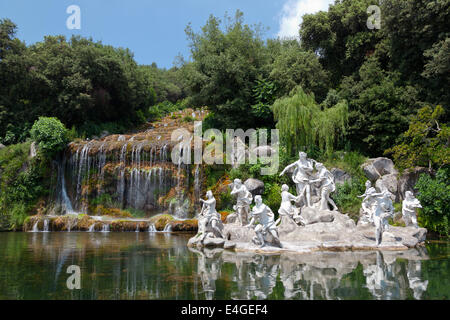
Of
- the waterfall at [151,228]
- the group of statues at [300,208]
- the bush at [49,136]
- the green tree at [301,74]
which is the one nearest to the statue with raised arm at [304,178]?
the group of statues at [300,208]

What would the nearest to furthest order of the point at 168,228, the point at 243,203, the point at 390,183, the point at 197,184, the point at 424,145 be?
the point at 243,203
the point at 424,145
the point at 390,183
the point at 168,228
the point at 197,184

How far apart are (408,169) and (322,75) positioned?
9.49 m

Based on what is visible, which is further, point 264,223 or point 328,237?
point 328,237

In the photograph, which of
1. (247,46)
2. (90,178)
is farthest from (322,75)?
(90,178)

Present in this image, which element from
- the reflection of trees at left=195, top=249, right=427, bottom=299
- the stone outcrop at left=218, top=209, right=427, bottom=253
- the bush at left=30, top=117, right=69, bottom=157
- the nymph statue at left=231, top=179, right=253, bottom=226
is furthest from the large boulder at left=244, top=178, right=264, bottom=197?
the bush at left=30, top=117, right=69, bottom=157

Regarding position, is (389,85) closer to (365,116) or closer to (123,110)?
(365,116)

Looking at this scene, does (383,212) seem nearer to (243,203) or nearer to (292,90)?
(243,203)

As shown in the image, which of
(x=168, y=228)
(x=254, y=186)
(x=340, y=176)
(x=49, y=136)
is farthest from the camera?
(x=49, y=136)

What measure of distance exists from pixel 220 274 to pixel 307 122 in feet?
47.3

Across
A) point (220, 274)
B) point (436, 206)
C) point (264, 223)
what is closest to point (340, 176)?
point (436, 206)

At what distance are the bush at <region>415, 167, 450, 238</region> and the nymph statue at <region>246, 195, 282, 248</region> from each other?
834 centimetres

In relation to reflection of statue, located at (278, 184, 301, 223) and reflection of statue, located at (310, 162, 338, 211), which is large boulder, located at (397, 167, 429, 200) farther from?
reflection of statue, located at (278, 184, 301, 223)

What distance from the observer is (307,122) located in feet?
68.5

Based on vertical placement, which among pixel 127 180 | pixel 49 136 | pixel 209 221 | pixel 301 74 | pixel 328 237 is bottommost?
pixel 328 237
